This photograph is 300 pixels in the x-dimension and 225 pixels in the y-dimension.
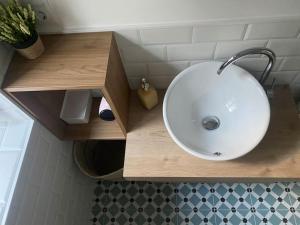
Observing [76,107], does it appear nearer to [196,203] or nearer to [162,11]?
[162,11]

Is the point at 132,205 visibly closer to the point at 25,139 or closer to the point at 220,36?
the point at 25,139

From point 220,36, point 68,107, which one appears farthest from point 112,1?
point 68,107

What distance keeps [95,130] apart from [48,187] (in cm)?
29

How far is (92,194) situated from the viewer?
5.05ft

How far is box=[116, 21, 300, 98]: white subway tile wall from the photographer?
882mm

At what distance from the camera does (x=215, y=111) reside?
40.9 inches

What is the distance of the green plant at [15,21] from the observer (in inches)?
28.9

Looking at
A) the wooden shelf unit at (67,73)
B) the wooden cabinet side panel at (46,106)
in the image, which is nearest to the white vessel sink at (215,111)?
the wooden shelf unit at (67,73)

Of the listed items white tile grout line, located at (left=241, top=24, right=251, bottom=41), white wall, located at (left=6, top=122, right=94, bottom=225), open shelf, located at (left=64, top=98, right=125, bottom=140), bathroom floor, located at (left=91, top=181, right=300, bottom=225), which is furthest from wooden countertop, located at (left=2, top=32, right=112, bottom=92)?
bathroom floor, located at (left=91, top=181, right=300, bottom=225)

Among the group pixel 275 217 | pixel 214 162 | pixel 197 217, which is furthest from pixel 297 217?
pixel 214 162

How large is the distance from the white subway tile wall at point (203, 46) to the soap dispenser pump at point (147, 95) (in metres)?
0.08

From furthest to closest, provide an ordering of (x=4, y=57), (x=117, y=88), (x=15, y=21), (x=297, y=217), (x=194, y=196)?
(x=194, y=196)
(x=297, y=217)
(x=117, y=88)
(x=4, y=57)
(x=15, y=21)

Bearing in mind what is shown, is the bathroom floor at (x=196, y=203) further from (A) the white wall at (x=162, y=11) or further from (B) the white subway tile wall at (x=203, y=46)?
(A) the white wall at (x=162, y=11)

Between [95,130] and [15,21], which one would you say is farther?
[95,130]
